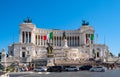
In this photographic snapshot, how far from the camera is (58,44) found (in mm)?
151000

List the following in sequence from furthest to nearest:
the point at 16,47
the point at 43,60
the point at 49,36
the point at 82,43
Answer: the point at 82,43
the point at 49,36
the point at 16,47
the point at 43,60

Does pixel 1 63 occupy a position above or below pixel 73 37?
below

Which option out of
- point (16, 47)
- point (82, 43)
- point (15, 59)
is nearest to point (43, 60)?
point (15, 59)

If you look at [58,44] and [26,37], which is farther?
[58,44]

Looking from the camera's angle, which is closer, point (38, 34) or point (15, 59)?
point (15, 59)

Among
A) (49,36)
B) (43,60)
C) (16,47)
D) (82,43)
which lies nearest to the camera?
(43,60)

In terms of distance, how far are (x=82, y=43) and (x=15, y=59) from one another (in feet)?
155

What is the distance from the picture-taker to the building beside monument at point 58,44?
121 m

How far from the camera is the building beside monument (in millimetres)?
121125

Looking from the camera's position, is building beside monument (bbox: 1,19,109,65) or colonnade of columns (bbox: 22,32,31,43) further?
colonnade of columns (bbox: 22,32,31,43)

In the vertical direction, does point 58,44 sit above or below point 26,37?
below

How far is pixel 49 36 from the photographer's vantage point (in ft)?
453

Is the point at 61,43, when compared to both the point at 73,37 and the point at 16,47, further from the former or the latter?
the point at 16,47

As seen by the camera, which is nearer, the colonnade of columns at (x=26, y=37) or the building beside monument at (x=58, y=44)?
the building beside monument at (x=58, y=44)
